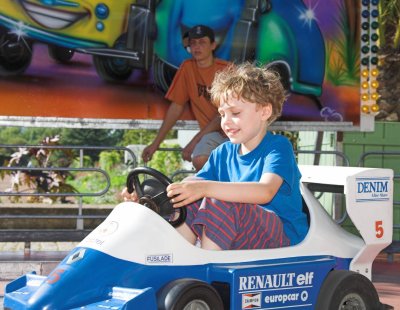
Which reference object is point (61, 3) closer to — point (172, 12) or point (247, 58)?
point (172, 12)


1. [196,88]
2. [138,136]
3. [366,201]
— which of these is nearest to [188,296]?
[366,201]

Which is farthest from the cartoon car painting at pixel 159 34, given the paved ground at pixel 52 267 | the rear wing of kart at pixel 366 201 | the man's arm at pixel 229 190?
the man's arm at pixel 229 190

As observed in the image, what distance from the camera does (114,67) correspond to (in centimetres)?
927

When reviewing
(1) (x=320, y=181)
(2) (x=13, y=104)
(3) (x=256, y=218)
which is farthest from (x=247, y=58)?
(3) (x=256, y=218)

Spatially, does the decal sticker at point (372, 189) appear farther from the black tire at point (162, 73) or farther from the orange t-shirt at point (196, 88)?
the black tire at point (162, 73)

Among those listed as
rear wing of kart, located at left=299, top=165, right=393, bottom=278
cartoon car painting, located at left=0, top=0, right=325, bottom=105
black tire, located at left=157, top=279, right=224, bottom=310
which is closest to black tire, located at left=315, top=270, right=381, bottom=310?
rear wing of kart, located at left=299, top=165, right=393, bottom=278

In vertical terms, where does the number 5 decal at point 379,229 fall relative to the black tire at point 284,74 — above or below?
below

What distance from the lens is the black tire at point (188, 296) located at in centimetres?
429

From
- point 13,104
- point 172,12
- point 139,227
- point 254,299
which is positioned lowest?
point 254,299

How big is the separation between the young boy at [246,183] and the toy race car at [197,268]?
0.29 ft

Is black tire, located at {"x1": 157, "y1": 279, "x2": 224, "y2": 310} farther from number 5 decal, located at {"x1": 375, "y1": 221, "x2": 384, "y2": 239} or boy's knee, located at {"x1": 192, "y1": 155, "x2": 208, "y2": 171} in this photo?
boy's knee, located at {"x1": 192, "y1": 155, "x2": 208, "y2": 171}

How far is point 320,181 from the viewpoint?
5.39 m

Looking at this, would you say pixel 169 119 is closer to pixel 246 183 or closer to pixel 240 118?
pixel 240 118

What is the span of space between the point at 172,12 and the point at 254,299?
517cm
